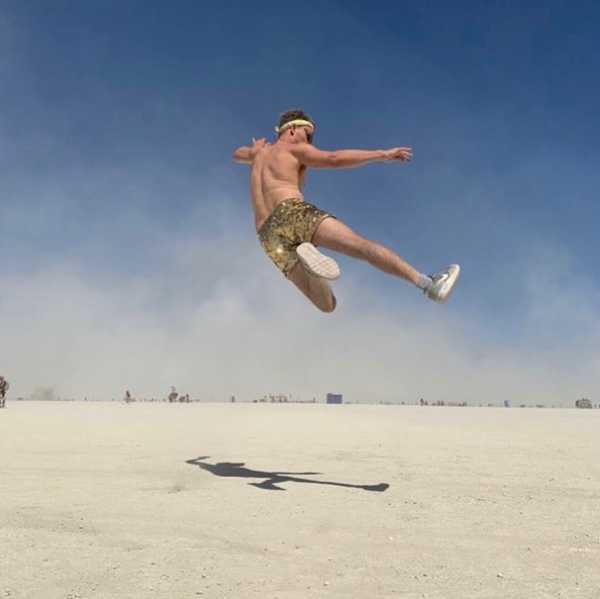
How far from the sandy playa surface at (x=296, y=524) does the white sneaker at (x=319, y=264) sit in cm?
196

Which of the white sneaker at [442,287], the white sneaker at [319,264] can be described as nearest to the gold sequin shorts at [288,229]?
the white sneaker at [319,264]

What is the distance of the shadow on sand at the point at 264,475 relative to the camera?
582 centimetres

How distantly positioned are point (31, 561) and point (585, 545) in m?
3.62

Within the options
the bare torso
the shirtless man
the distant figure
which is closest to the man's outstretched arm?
the shirtless man

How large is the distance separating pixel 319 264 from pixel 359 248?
470 mm

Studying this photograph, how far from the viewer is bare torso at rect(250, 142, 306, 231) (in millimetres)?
5500

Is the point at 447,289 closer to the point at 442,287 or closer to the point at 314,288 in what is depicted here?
the point at 442,287

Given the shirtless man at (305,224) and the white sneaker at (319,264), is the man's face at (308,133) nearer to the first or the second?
the shirtless man at (305,224)

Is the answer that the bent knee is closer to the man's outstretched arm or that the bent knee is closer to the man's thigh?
the man's thigh

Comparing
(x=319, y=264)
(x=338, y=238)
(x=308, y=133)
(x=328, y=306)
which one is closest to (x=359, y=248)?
(x=338, y=238)

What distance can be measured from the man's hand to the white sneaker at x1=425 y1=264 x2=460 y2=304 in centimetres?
128

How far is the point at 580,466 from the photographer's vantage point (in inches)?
287

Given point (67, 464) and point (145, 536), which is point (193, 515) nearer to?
point (145, 536)

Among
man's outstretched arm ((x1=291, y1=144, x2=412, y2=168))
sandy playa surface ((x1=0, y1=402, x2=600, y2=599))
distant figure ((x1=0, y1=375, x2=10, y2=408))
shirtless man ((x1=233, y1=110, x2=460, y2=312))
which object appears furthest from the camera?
distant figure ((x1=0, y1=375, x2=10, y2=408))
